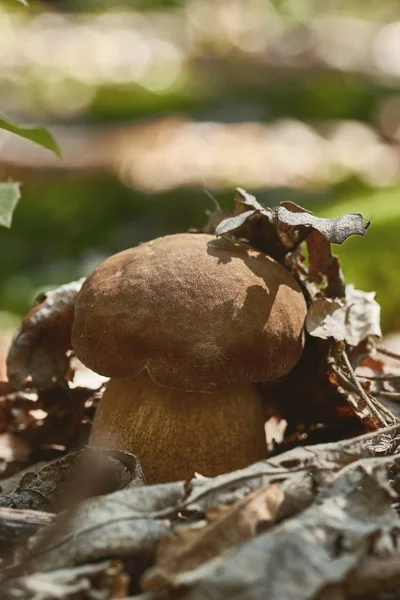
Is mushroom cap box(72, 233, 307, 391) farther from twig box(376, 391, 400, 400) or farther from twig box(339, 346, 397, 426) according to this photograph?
twig box(376, 391, 400, 400)

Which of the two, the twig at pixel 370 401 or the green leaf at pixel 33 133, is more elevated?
the green leaf at pixel 33 133

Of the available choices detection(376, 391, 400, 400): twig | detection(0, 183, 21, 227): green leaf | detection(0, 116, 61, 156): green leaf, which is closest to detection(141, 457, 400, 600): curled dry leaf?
detection(376, 391, 400, 400): twig

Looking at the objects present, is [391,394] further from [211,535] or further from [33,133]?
[33,133]

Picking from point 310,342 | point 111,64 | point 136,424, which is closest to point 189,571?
point 136,424

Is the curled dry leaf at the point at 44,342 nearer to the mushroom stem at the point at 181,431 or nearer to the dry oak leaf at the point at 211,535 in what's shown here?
the mushroom stem at the point at 181,431

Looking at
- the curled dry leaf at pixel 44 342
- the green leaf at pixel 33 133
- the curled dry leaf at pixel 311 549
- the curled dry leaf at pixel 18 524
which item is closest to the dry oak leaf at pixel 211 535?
the curled dry leaf at pixel 311 549

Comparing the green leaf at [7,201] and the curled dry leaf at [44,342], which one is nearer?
the green leaf at [7,201]

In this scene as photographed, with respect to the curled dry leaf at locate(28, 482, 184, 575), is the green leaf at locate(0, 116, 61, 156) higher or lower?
higher

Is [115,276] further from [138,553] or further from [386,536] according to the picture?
[386,536]
